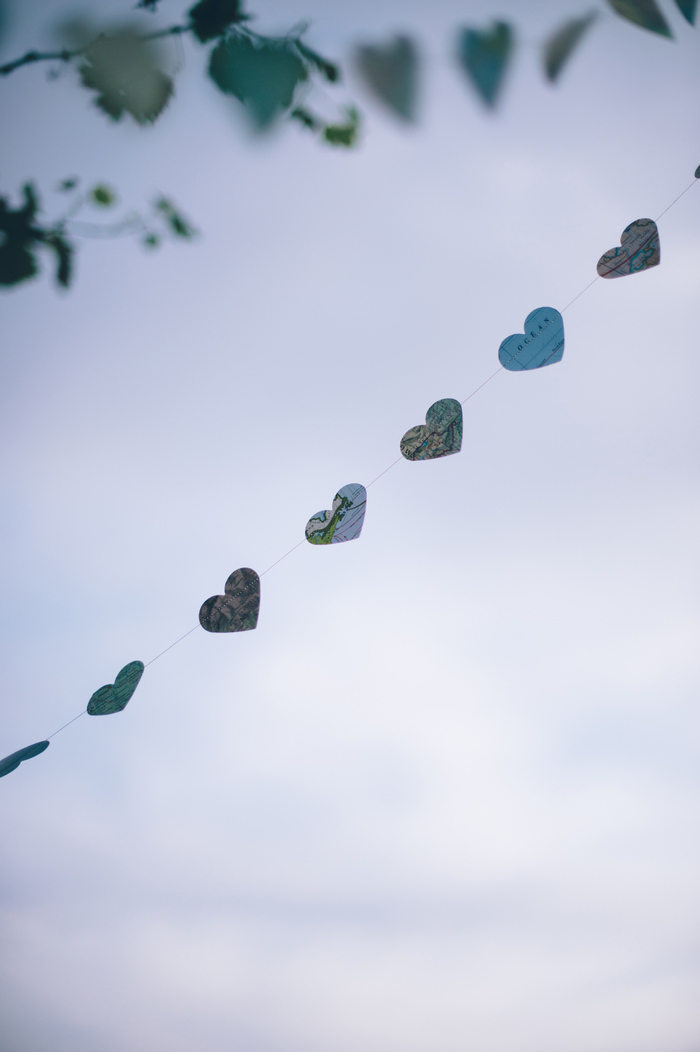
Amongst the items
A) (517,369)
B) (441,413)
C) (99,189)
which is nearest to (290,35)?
(99,189)

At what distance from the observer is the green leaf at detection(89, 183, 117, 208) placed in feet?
3.54

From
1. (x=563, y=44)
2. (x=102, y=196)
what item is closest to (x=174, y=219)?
(x=102, y=196)

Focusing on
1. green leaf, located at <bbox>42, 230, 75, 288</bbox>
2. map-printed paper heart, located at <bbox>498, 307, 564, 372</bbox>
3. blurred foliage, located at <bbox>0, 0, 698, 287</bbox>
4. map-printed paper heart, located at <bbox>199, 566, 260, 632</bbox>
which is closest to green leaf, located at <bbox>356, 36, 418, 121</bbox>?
blurred foliage, located at <bbox>0, 0, 698, 287</bbox>

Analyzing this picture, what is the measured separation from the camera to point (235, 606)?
327 centimetres

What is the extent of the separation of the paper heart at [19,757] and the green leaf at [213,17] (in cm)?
271

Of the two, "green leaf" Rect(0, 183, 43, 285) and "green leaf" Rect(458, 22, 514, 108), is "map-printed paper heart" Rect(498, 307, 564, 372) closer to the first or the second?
"green leaf" Rect(458, 22, 514, 108)

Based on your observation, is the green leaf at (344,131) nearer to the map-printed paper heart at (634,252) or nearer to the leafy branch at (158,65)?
the leafy branch at (158,65)

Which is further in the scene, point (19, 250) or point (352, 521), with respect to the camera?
point (352, 521)

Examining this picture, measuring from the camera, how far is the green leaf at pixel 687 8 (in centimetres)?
92

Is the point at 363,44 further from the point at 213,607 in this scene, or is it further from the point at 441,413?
the point at 213,607

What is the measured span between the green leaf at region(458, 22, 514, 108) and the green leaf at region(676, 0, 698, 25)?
23cm

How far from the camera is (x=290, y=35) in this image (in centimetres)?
89

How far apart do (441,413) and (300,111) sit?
2328 millimetres

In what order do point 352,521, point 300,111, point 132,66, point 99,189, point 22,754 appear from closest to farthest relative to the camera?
point 132,66, point 300,111, point 99,189, point 22,754, point 352,521
